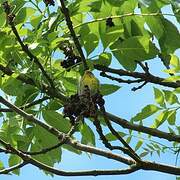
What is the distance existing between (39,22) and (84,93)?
65cm

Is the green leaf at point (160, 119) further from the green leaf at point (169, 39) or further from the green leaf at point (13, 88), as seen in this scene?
the green leaf at point (13, 88)

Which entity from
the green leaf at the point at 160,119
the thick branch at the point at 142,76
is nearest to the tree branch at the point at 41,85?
the thick branch at the point at 142,76

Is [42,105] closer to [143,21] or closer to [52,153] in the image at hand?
[52,153]

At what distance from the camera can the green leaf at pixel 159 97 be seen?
2744 millimetres

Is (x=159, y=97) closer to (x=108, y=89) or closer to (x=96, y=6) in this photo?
(x=108, y=89)

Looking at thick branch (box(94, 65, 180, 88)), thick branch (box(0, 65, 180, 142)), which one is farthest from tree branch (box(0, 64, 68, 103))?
thick branch (box(94, 65, 180, 88))

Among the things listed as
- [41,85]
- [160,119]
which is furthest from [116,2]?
[160,119]

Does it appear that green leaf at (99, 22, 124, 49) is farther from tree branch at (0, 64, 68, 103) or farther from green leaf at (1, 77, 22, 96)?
green leaf at (1, 77, 22, 96)

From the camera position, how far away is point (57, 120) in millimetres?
2842

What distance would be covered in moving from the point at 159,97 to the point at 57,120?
1.73 ft

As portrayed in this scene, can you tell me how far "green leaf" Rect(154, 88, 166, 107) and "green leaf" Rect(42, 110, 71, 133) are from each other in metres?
0.46

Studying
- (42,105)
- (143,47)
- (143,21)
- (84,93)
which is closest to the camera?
(84,93)

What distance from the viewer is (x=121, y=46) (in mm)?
2555

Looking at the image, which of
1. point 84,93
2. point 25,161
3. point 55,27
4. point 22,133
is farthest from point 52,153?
point 84,93
